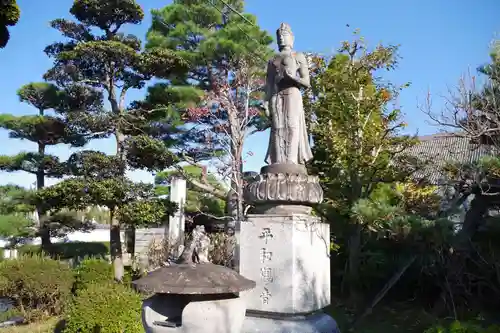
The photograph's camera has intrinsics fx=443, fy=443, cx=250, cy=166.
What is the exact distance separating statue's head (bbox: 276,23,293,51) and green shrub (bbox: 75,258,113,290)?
21.3 feet

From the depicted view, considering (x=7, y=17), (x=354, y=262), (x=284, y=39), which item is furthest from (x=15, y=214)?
(x=284, y=39)

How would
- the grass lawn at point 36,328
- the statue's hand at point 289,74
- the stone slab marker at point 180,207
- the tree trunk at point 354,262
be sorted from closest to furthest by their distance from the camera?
the statue's hand at point 289,74 → the grass lawn at point 36,328 → the tree trunk at point 354,262 → the stone slab marker at point 180,207

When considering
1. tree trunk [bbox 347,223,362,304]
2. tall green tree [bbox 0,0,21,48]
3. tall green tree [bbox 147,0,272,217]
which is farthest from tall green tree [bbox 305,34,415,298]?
tall green tree [bbox 0,0,21,48]

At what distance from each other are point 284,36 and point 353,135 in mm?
Result: 4452

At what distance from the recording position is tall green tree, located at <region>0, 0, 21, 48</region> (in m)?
4.24

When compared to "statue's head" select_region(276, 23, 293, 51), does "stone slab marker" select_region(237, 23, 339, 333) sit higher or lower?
lower

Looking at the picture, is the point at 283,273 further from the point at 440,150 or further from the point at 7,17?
the point at 440,150

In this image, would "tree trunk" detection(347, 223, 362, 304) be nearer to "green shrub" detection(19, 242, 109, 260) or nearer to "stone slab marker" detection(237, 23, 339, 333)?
"stone slab marker" detection(237, 23, 339, 333)

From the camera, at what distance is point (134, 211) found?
35.9 feet

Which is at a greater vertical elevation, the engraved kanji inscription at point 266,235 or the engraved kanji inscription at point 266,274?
the engraved kanji inscription at point 266,235

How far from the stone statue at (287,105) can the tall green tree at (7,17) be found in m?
3.04

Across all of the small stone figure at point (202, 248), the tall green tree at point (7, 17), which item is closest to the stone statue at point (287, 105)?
the small stone figure at point (202, 248)

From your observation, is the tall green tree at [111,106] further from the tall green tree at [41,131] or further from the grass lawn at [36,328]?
the grass lawn at [36,328]

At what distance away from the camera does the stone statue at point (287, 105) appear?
567 centimetres
